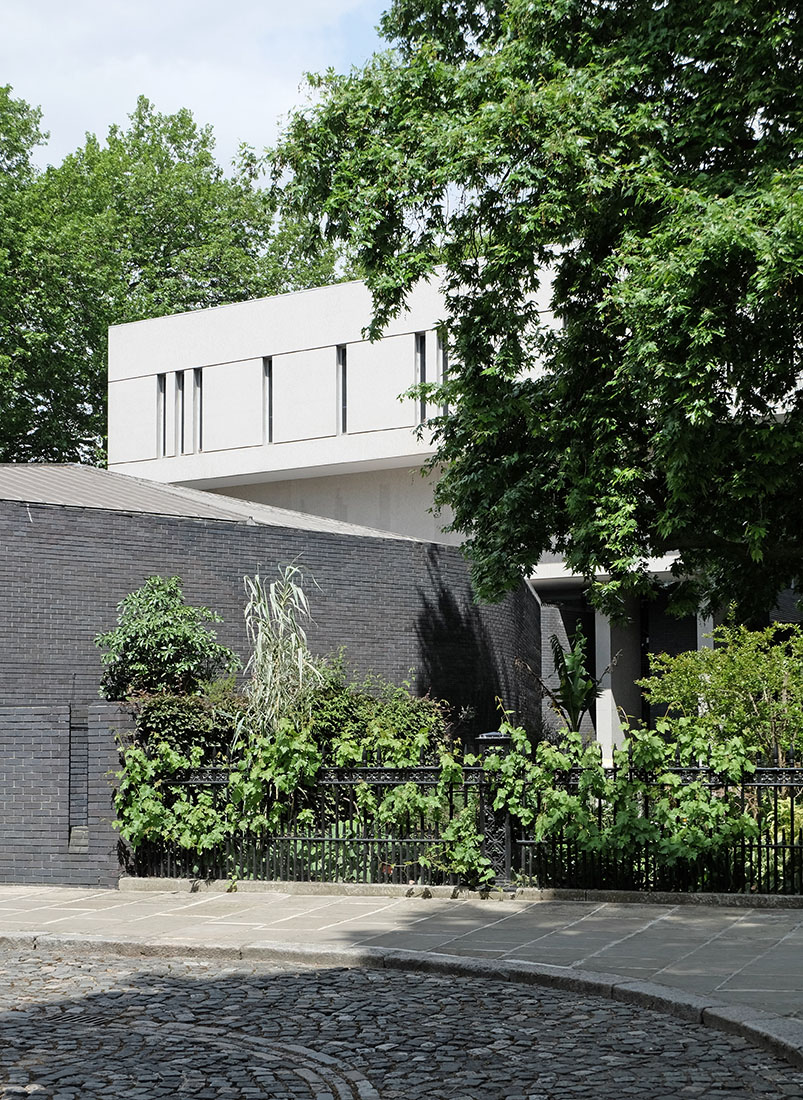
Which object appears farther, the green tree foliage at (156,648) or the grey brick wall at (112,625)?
the green tree foliage at (156,648)

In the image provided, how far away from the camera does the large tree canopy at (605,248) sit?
15.6 metres

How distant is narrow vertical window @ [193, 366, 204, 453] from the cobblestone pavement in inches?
1107

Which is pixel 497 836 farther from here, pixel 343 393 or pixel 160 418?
pixel 160 418

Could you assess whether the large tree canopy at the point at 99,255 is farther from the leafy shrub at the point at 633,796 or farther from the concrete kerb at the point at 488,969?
the concrete kerb at the point at 488,969

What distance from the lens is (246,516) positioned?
22.5m

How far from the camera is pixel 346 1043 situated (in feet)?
22.4

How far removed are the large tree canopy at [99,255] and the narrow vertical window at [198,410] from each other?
226 inches

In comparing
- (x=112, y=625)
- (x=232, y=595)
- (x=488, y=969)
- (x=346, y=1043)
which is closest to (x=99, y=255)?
(x=232, y=595)

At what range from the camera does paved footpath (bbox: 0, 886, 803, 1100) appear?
6.11 metres

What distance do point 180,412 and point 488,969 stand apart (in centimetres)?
2950

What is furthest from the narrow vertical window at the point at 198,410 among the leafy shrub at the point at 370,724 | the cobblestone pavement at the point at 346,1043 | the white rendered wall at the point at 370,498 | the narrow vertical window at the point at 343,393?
the cobblestone pavement at the point at 346,1043

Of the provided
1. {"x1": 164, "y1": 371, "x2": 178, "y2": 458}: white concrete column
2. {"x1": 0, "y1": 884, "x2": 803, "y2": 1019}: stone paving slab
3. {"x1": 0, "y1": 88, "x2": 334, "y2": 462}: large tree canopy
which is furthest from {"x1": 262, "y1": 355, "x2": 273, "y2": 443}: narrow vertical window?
{"x1": 0, "y1": 884, "x2": 803, "y2": 1019}: stone paving slab

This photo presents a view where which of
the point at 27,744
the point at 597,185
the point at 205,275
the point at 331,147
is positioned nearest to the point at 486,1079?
the point at 27,744

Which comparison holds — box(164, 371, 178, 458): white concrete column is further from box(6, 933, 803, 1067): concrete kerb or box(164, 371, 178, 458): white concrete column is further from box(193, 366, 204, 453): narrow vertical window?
box(6, 933, 803, 1067): concrete kerb
